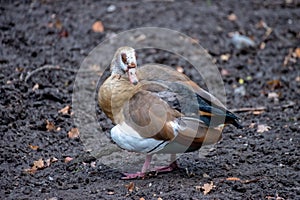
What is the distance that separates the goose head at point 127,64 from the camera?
204 inches

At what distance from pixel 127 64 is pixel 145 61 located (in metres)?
2.88

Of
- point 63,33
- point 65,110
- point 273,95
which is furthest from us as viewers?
point 63,33

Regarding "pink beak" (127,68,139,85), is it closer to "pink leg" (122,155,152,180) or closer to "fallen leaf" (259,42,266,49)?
"pink leg" (122,155,152,180)

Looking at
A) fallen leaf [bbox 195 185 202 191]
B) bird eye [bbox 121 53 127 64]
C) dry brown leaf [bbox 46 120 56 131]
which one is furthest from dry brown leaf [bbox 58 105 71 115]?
fallen leaf [bbox 195 185 202 191]

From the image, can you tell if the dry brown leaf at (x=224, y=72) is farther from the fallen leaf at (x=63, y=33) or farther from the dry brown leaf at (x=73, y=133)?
the dry brown leaf at (x=73, y=133)

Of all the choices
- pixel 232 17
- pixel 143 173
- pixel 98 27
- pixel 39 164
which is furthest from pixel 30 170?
pixel 232 17

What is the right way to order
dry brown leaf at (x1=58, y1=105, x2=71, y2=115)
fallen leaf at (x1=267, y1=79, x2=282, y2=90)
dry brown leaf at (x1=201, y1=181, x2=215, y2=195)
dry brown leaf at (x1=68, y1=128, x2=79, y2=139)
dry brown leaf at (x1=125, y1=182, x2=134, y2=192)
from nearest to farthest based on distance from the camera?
dry brown leaf at (x1=201, y1=181, x2=215, y2=195)
dry brown leaf at (x1=125, y1=182, x2=134, y2=192)
dry brown leaf at (x1=68, y1=128, x2=79, y2=139)
dry brown leaf at (x1=58, y1=105, x2=71, y2=115)
fallen leaf at (x1=267, y1=79, x2=282, y2=90)

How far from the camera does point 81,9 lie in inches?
356

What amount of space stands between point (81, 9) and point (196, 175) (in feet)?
14.8

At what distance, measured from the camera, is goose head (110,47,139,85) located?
204 inches

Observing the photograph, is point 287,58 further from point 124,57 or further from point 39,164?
point 39,164

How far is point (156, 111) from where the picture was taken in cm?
500

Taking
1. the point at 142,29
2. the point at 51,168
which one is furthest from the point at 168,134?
the point at 142,29

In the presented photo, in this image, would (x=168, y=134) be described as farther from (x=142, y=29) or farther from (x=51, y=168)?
(x=142, y=29)
